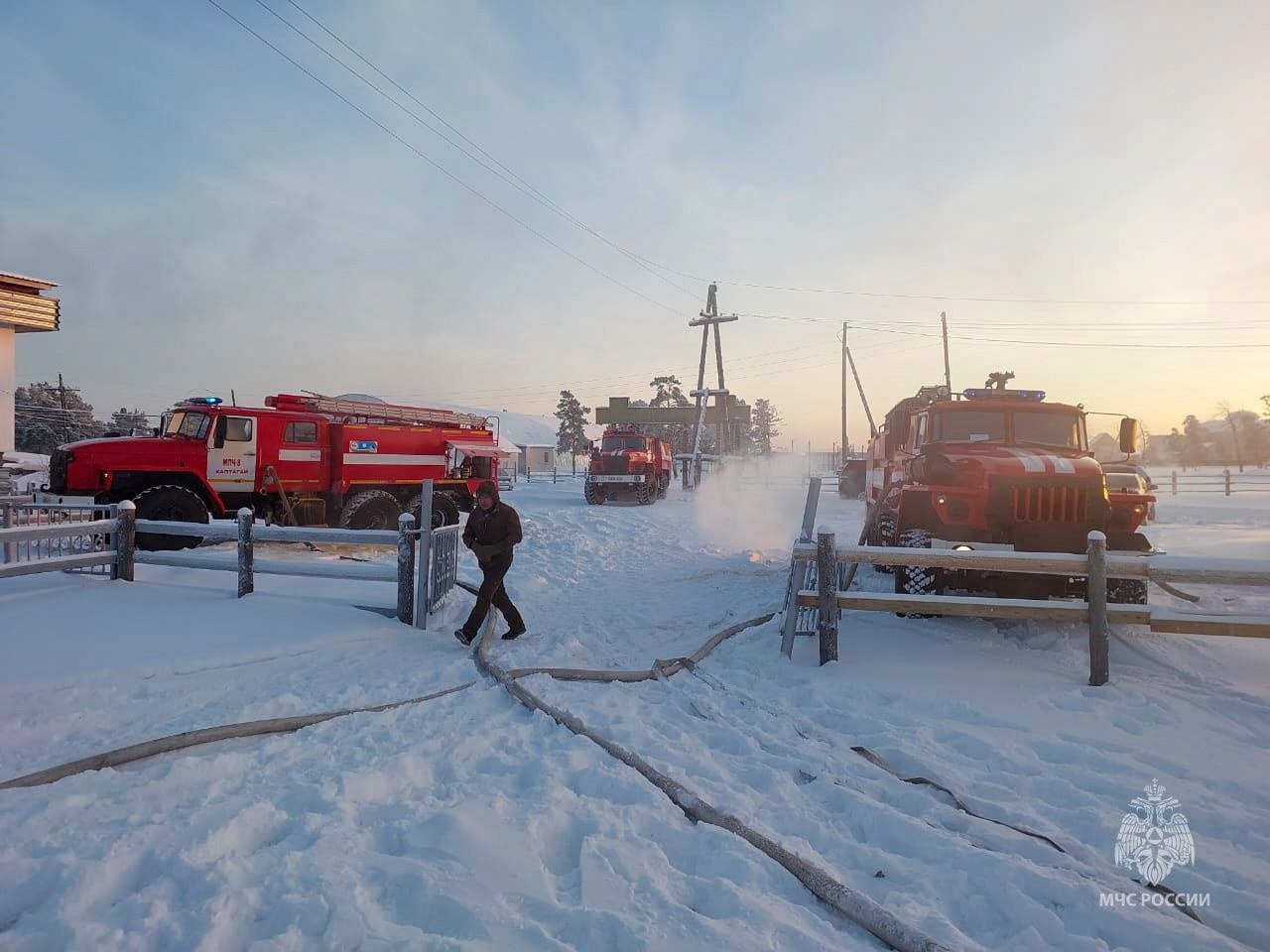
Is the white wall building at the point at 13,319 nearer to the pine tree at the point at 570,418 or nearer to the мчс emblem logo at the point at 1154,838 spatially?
the мчс emblem logo at the point at 1154,838

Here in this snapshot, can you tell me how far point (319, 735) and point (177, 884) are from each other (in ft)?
5.31

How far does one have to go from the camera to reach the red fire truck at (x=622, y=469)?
2367 centimetres

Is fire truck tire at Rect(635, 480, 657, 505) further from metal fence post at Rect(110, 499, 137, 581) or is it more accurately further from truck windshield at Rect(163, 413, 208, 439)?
metal fence post at Rect(110, 499, 137, 581)

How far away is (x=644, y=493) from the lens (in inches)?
942

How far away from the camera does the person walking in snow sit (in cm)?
671

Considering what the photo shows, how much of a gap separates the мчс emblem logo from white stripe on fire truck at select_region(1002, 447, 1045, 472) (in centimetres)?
406

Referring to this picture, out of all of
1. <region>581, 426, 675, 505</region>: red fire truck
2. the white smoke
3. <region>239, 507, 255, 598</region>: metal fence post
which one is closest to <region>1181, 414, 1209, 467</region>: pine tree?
the white smoke

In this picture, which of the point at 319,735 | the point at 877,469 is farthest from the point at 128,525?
the point at 877,469

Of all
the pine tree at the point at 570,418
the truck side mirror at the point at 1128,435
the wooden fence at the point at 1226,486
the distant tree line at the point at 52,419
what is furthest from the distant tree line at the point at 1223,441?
the distant tree line at the point at 52,419

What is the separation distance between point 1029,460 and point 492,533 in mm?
5628

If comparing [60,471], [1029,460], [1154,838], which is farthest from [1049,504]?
[60,471]

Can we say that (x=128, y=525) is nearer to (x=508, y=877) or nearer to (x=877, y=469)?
(x=508, y=877)

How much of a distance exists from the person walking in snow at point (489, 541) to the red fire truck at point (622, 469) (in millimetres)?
16603

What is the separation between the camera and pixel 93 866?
2697 mm
